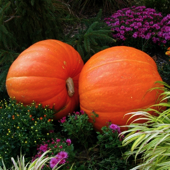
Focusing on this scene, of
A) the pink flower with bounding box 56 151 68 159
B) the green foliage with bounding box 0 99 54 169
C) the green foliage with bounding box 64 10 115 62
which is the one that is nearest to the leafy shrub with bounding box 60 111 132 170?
the pink flower with bounding box 56 151 68 159

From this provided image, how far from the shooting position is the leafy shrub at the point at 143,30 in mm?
3359

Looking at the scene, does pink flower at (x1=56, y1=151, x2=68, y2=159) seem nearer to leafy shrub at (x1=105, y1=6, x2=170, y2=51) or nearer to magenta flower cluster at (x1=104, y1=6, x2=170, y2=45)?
leafy shrub at (x1=105, y1=6, x2=170, y2=51)

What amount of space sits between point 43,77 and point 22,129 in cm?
56

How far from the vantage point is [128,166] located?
166 cm

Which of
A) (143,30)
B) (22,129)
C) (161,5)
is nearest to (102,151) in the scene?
(22,129)

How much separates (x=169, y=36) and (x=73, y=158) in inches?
97.3

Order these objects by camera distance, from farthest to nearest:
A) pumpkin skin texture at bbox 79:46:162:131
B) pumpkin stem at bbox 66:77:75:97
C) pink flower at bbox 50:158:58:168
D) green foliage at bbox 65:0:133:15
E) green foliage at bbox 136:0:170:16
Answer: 1. green foliage at bbox 65:0:133:15
2. green foliage at bbox 136:0:170:16
3. pumpkin stem at bbox 66:77:75:97
4. pumpkin skin texture at bbox 79:46:162:131
5. pink flower at bbox 50:158:58:168

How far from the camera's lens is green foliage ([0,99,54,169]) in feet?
5.89

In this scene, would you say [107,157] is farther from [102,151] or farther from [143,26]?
[143,26]

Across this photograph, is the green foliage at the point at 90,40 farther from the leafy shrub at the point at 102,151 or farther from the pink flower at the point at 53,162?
the pink flower at the point at 53,162

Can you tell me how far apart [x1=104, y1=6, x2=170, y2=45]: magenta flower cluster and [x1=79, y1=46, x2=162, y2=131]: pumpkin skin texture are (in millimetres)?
1451

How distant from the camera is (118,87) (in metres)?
1.91

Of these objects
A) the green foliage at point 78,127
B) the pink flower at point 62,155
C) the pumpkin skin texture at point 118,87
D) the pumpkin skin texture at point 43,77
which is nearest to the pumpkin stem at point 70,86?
the pumpkin skin texture at point 43,77

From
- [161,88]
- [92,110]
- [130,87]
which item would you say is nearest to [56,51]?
[92,110]
